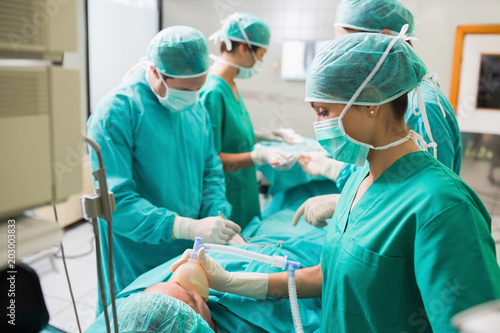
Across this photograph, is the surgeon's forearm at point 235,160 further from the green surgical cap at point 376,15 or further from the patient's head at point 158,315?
the patient's head at point 158,315

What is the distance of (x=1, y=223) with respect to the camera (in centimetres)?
62

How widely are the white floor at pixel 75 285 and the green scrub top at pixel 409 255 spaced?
1767mm

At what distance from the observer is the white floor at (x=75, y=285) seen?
263 centimetres

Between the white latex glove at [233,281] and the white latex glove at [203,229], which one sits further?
the white latex glove at [203,229]

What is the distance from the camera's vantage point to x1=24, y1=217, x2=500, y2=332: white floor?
2.63 metres

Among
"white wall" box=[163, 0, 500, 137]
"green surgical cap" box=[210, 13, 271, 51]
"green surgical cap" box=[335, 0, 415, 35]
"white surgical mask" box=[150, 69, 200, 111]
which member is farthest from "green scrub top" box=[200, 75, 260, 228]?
"white wall" box=[163, 0, 500, 137]

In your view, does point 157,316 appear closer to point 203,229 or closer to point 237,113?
point 203,229

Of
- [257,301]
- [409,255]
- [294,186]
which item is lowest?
[257,301]

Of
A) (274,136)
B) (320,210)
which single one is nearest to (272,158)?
(320,210)

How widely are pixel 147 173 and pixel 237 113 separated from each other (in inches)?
36.3

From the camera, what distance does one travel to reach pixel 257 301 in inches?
56.4

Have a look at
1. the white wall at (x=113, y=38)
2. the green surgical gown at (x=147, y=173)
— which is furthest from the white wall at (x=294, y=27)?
the green surgical gown at (x=147, y=173)

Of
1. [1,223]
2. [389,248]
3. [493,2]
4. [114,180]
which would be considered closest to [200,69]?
[114,180]

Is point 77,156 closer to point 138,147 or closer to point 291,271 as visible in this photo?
point 291,271
